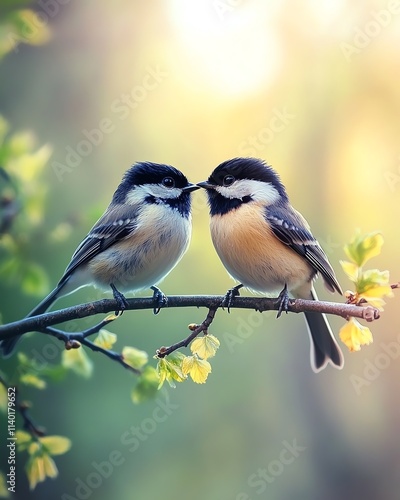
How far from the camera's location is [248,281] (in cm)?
118

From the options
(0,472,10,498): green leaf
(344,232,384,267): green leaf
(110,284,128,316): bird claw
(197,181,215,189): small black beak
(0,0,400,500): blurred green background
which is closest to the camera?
(344,232,384,267): green leaf

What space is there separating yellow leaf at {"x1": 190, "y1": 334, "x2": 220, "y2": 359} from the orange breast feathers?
0.21m

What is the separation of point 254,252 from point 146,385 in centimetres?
33

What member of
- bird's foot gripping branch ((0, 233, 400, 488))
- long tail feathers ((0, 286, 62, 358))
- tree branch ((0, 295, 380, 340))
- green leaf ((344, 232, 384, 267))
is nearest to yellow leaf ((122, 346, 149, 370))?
bird's foot gripping branch ((0, 233, 400, 488))

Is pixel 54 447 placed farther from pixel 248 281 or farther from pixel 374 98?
pixel 374 98

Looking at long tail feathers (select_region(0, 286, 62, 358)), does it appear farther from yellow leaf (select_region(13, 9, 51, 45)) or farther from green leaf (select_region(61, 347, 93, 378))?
yellow leaf (select_region(13, 9, 51, 45))

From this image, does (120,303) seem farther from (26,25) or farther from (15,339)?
(26,25)

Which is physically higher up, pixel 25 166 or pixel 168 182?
pixel 168 182

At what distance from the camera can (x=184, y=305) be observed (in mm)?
1020

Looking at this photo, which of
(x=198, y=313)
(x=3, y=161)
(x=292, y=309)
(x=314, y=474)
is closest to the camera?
(x=292, y=309)

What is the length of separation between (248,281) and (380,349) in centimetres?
66

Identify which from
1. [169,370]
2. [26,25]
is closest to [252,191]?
[169,370]

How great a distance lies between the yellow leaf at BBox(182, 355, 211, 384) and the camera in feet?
3.20

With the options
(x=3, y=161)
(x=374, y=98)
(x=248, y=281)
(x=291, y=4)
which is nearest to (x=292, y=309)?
(x=248, y=281)
